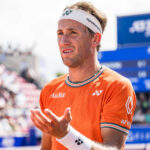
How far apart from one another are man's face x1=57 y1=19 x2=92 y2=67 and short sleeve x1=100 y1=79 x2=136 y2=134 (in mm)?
360

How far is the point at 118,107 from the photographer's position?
2154 millimetres

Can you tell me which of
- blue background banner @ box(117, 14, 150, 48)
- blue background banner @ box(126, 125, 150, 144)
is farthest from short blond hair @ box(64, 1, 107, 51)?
blue background banner @ box(117, 14, 150, 48)

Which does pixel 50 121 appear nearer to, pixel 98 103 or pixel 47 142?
pixel 98 103

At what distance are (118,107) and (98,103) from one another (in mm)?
159

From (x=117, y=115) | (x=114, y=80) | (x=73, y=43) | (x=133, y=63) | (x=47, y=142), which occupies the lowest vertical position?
(x=47, y=142)

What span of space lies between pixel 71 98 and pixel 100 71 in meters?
0.32

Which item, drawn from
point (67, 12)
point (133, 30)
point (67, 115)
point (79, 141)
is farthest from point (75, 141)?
point (133, 30)

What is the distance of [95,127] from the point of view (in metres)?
2.19

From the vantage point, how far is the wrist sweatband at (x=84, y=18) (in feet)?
8.11

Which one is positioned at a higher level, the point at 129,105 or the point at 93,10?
the point at 93,10

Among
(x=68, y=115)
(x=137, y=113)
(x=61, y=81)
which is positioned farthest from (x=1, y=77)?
(x=68, y=115)

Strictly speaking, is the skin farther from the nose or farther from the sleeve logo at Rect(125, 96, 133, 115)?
the sleeve logo at Rect(125, 96, 133, 115)

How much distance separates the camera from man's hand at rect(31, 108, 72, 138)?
1695mm

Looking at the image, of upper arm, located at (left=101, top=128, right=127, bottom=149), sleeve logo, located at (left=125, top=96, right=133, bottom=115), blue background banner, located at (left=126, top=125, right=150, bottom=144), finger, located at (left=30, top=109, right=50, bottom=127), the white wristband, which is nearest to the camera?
finger, located at (left=30, top=109, right=50, bottom=127)
